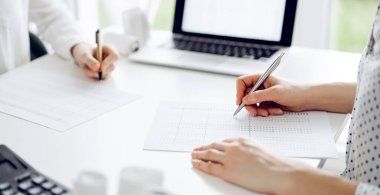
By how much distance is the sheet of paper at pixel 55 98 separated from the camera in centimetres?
106

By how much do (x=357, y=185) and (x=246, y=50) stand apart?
758 millimetres

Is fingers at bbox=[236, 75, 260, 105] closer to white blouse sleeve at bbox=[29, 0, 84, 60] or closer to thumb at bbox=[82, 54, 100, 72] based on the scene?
thumb at bbox=[82, 54, 100, 72]

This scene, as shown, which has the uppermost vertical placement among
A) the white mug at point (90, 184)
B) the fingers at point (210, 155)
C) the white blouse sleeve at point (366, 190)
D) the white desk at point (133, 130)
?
the white mug at point (90, 184)

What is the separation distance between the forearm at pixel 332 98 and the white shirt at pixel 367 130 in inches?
6.0

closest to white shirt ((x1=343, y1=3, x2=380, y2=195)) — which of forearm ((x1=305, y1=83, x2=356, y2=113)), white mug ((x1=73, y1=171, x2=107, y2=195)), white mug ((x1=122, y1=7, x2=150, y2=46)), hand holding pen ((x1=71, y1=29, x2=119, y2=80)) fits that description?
forearm ((x1=305, y1=83, x2=356, y2=113))

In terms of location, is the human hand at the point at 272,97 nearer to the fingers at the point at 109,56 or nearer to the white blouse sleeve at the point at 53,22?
the fingers at the point at 109,56

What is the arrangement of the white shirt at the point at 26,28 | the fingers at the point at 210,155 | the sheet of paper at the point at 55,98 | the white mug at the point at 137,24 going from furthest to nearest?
the white mug at the point at 137,24 < the white shirt at the point at 26,28 < the sheet of paper at the point at 55,98 < the fingers at the point at 210,155

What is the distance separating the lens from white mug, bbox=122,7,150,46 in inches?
60.3

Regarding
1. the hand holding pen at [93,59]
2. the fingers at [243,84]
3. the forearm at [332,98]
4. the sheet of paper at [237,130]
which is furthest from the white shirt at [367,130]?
the hand holding pen at [93,59]

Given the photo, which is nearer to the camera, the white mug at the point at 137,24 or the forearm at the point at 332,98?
the forearm at the point at 332,98

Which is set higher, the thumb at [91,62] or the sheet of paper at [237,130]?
the thumb at [91,62]

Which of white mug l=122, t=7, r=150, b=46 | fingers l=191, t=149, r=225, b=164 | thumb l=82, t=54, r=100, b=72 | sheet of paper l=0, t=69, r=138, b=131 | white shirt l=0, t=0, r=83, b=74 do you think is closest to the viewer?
fingers l=191, t=149, r=225, b=164

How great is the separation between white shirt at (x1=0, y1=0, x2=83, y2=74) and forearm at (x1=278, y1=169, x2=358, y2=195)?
0.80m

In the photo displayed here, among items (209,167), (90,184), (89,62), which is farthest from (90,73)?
(90,184)
